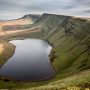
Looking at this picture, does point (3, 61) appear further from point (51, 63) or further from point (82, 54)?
point (82, 54)

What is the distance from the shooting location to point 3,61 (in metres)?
165

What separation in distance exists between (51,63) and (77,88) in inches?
3942

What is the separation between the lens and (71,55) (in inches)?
6969

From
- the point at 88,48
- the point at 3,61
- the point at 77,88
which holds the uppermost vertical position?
the point at 77,88

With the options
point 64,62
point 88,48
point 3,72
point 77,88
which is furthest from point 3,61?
point 77,88

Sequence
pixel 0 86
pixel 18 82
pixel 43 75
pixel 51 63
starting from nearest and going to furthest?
1. pixel 0 86
2. pixel 18 82
3. pixel 43 75
4. pixel 51 63

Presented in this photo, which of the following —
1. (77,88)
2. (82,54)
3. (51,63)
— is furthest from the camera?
(82,54)

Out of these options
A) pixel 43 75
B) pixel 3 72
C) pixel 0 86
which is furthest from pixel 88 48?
pixel 0 86

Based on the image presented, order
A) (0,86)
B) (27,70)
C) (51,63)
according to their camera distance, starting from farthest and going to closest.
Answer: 1. (51,63)
2. (27,70)
3. (0,86)

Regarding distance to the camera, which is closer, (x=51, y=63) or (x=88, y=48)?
(x=51, y=63)

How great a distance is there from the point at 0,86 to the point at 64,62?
7174 cm

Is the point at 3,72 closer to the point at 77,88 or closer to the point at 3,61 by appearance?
the point at 3,61

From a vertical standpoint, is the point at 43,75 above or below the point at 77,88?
below

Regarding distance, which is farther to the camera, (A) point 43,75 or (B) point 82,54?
(B) point 82,54
